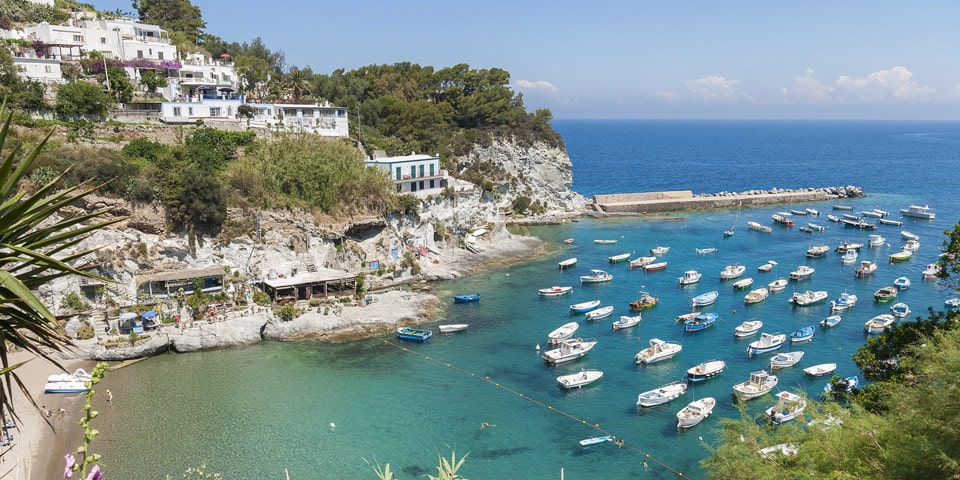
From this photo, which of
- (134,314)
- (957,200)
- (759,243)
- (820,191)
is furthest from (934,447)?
(957,200)

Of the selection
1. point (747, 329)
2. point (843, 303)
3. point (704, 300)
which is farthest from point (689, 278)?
point (843, 303)

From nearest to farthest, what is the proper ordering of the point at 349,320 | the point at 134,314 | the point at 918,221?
the point at 134,314 < the point at 349,320 < the point at 918,221

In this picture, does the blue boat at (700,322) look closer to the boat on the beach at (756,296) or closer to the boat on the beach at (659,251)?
the boat on the beach at (756,296)

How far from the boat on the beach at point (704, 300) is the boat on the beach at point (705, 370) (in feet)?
33.2

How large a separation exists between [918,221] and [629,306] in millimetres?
50414

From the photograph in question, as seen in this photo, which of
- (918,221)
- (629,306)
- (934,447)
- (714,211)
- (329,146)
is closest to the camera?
(934,447)

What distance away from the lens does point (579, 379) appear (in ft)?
102

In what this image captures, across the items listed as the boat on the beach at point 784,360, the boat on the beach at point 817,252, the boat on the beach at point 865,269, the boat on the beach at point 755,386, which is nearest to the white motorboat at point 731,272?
the boat on the beach at point 817,252

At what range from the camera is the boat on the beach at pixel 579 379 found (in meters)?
30.8

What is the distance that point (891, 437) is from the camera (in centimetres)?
1345

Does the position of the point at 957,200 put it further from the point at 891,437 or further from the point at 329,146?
the point at 891,437

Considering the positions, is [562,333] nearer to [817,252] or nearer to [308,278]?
[308,278]

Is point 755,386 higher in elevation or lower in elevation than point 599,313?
lower

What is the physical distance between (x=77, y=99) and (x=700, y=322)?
49.7 m
